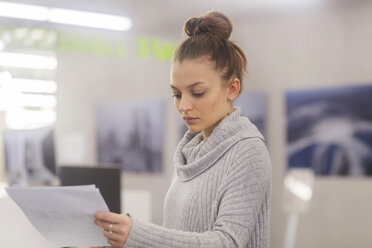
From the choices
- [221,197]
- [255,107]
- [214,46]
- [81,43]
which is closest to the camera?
[221,197]

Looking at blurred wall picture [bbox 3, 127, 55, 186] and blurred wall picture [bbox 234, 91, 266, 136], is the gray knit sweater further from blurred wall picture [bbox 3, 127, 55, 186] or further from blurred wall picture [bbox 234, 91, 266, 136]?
blurred wall picture [bbox 234, 91, 266, 136]

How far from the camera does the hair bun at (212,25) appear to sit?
1522mm

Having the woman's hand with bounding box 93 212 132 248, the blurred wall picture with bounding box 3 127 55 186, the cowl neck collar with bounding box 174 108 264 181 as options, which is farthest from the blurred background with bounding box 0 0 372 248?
the woman's hand with bounding box 93 212 132 248

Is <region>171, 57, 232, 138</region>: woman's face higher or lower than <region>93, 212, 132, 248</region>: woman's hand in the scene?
higher

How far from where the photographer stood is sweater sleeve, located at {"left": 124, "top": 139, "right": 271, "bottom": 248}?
1.27 metres

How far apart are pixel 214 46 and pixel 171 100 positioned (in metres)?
5.82

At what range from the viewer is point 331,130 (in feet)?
19.5

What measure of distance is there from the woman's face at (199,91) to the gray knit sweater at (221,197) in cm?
5

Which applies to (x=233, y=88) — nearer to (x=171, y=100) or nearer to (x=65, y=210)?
(x=65, y=210)

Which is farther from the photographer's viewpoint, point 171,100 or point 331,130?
point 171,100

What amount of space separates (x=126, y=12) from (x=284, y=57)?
2764 millimetres

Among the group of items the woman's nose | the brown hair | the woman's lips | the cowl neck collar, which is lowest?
the cowl neck collar

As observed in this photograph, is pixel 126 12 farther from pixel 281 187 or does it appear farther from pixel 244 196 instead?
pixel 244 196

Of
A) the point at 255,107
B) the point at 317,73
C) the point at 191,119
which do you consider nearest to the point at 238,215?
the point at 191,119
